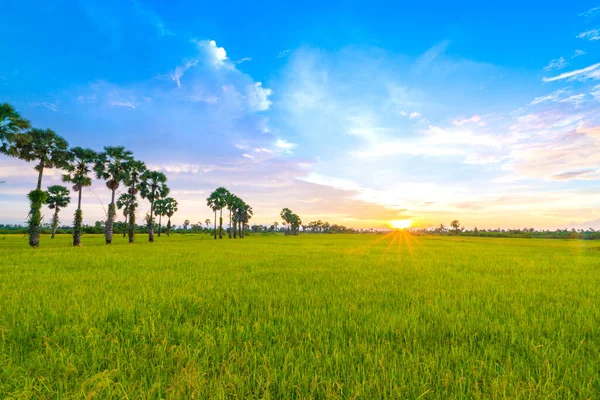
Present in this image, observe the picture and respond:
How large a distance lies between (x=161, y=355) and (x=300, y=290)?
4627 millimetres

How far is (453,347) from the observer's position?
3.68 m

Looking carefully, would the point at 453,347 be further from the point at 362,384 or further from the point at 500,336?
the point at 362,384

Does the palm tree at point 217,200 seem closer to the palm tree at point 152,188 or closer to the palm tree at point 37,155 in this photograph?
the palm tree at point 152,188

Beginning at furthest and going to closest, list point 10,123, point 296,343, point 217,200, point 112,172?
point 217,200 < point 112,172 < point 10,123 < point 296,343

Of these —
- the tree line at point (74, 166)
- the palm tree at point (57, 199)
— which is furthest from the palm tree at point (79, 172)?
the palm tree at point (57, 199)

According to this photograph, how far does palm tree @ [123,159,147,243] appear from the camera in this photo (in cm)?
→ 4006

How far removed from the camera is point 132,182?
4344cm

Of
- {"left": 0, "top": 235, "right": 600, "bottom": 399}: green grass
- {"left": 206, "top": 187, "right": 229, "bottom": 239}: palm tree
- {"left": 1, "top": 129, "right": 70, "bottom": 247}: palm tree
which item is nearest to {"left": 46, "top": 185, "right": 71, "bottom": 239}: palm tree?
{"left": 206, "top": 187, "right": 229, "bottom": 239}: palm tree

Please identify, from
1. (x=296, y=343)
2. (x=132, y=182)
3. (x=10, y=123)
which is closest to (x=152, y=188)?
(x=132, y=182)

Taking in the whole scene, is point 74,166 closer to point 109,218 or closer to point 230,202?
point 109,218

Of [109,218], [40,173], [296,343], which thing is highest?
[40,173]

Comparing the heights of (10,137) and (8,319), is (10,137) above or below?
above

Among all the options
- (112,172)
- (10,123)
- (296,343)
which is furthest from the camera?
(112,172)

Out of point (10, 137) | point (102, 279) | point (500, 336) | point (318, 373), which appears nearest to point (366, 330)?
point (318, 373)
